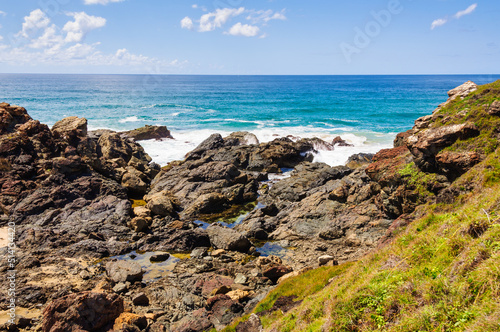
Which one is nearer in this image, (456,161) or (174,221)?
(456,161)

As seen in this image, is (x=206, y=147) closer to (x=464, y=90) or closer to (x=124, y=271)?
(x=124, y=271)

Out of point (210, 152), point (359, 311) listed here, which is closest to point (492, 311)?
point (359, 311)

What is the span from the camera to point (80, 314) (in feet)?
45.5

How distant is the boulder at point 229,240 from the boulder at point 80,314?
988cm

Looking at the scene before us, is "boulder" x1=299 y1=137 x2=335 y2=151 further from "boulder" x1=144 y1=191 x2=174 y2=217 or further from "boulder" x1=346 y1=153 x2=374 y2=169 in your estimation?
"boulder" x1=144 y1=191 x2=174 y2=217

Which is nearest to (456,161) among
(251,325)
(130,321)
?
(251,325)

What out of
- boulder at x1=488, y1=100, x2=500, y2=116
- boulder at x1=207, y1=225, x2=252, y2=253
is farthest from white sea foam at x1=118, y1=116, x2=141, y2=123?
boulder at x1=488, y1=100, x2=500, y2=116

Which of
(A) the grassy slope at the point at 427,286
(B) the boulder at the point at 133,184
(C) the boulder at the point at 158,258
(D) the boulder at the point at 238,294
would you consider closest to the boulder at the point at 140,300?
(D) the boulder at the point at 238,294

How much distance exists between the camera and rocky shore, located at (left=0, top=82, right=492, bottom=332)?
1648 centimetres

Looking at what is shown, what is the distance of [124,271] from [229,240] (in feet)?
24.1

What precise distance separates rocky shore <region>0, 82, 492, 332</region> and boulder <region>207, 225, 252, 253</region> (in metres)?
0.08

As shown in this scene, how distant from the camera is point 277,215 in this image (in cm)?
2841

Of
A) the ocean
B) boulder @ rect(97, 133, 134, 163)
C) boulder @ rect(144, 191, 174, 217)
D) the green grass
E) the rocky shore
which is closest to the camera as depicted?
the green grass

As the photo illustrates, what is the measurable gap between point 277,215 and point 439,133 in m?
14.2
